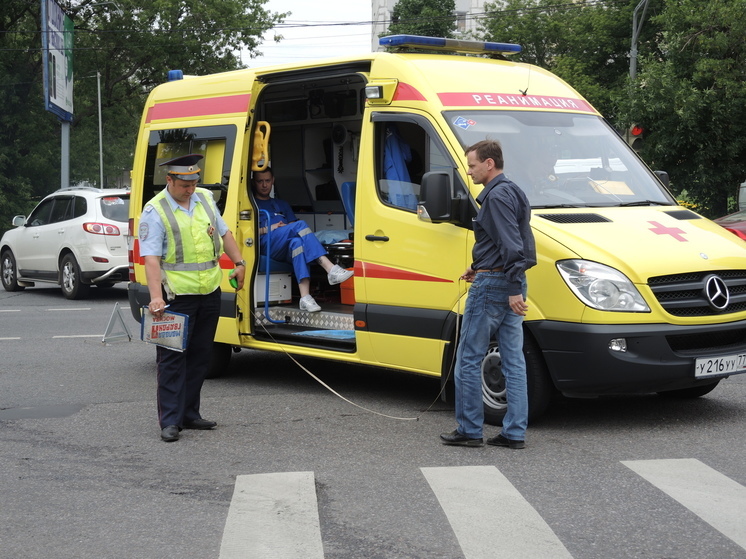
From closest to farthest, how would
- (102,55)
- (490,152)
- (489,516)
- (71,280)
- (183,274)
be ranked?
(489,516) → (490,152) → (183,274) → (71,280) → (102,55)

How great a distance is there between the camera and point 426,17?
62.8 m

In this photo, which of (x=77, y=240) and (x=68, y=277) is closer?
(x=77, y=240)

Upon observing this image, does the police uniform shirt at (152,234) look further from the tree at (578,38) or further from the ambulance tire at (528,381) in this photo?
the tree at (578,38)

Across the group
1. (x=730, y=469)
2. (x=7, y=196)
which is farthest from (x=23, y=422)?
(x=7, y=196)

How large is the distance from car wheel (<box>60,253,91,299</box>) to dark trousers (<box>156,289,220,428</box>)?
10.5 meters

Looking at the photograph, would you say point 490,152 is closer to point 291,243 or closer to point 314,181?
point 291,243

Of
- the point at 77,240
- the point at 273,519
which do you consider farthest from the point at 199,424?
the point at 77,240

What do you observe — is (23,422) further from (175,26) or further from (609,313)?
(175,26)

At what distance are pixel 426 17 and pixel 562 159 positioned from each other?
56.8m

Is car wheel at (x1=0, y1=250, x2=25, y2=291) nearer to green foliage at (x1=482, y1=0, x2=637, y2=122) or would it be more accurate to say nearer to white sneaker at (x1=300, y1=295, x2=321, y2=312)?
white sneaker at (x1=300, y1=295, x2=321, y2=312)

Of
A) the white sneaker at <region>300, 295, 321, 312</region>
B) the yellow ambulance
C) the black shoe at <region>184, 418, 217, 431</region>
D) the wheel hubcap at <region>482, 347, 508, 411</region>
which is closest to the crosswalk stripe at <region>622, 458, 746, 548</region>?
the yellow ambulance

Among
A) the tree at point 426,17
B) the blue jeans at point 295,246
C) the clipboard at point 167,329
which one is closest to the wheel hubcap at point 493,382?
the clipboard at point 167,329

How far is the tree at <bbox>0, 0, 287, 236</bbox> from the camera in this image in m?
41.2

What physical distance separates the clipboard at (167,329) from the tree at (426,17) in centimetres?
5503
